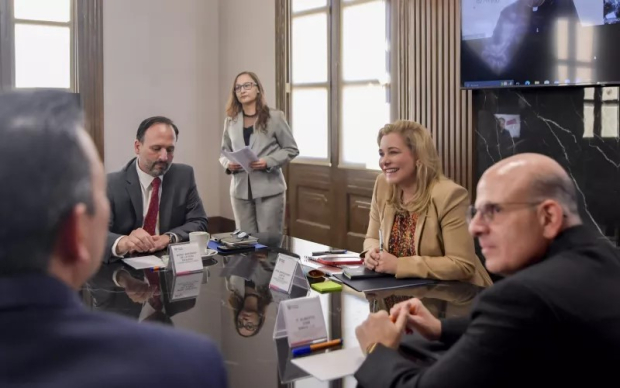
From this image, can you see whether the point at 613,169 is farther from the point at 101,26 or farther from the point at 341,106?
the point at 101,26

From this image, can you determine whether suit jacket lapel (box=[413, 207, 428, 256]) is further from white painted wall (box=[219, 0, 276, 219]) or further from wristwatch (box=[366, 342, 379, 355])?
white painted wall (box=[219, 0, 276, 219])

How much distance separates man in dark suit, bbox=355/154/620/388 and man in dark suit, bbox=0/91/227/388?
0.67 meters

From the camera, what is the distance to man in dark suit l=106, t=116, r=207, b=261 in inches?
126

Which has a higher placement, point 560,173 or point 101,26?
point 101,26

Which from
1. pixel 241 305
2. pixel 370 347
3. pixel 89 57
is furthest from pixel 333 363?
pixel 89 57

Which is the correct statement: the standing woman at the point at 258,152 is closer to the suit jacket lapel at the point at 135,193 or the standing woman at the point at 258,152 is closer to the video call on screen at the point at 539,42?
the video call on screen at the point at 539,42

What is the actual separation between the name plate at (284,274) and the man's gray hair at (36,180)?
1.52 m

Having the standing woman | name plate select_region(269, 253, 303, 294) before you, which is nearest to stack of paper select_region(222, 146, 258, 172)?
the standing woman

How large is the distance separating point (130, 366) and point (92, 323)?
0.22 ft

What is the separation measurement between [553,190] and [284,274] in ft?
3.60

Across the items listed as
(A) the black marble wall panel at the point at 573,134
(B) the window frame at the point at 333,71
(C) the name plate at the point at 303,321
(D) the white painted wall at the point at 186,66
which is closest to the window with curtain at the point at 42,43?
(D) the white painted wall at the point at 186,66

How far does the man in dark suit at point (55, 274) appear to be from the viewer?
720 mm

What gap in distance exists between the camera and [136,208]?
3229 mm

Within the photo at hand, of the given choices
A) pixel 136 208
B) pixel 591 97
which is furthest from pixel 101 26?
pixel 591 97
